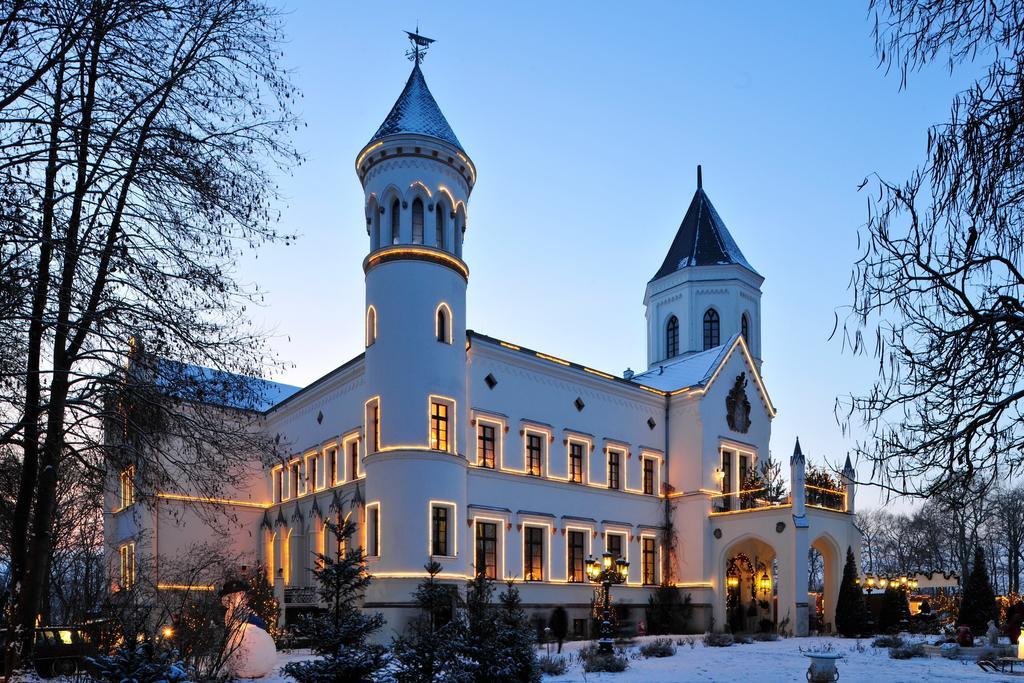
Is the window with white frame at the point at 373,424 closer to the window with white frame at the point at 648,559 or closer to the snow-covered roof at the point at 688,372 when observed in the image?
the window with white frame at the point at 648,559

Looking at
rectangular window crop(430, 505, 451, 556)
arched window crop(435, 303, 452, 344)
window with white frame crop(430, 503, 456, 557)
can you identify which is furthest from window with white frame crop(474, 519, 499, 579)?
arched window crop(435, 303, 452, 344)

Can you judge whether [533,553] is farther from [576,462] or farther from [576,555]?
[576,462]

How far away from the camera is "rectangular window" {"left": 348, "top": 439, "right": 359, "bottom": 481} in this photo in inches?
1363

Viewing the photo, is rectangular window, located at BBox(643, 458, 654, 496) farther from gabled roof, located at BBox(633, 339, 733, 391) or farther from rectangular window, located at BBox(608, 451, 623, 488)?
gabled roof, located at BBox(633, 339, 733, 391)

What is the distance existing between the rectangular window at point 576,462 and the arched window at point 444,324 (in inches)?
311

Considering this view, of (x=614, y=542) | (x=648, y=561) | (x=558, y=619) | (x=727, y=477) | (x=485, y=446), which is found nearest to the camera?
(x=558, y=619)

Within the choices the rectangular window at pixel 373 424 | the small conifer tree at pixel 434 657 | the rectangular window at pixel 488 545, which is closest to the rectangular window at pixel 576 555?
the rectangular window at pixel 488 545

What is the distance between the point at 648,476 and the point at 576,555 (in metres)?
5.74

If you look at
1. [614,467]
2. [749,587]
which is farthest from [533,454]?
[749,587]

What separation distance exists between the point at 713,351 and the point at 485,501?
15.4m

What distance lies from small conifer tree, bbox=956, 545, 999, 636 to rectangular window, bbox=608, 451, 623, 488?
1401 cm

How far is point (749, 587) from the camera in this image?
3941cm

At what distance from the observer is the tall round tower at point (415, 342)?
95.0 ft

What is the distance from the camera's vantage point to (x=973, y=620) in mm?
33656
